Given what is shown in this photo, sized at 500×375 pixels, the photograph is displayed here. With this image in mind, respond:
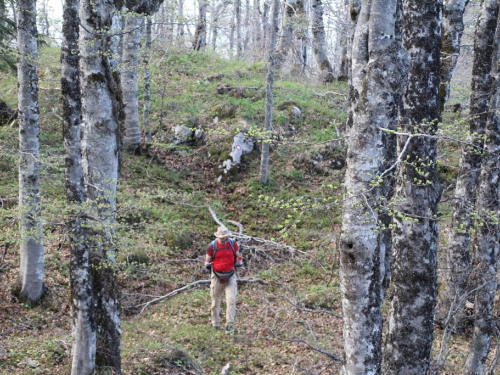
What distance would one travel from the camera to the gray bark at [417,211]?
16.7ft

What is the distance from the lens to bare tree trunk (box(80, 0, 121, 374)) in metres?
5.31

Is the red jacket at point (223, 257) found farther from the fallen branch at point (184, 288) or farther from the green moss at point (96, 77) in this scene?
the green moss at point (96, 77)

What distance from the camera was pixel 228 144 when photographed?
15297 mm

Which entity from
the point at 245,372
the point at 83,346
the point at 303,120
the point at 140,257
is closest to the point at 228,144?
the point at 303,120

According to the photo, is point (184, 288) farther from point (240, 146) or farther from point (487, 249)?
point (240, 146)

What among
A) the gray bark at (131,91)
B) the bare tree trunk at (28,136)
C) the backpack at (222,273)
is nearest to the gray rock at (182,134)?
the gray bark at (131,91)

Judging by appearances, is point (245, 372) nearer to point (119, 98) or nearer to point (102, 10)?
point (119, 98)

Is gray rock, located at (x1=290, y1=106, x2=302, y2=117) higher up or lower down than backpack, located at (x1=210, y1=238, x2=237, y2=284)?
higher up

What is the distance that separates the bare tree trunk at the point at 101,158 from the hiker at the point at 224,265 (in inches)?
98.2

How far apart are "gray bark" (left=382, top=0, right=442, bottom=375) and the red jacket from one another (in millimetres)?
3673

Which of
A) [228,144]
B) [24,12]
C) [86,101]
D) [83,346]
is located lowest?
[83,346]

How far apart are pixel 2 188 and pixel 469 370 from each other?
1161 centimetres

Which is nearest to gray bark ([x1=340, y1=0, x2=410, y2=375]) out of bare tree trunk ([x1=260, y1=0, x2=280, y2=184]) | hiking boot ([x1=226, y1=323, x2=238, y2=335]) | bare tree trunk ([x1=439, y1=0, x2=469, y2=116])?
hiking boot ([x1=226, y1=323, x2=238, y2=335])

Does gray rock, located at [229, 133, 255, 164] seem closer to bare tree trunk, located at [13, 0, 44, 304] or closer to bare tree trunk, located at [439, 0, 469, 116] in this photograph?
bare tree trunk, located at [13, 0, 44, 304]
